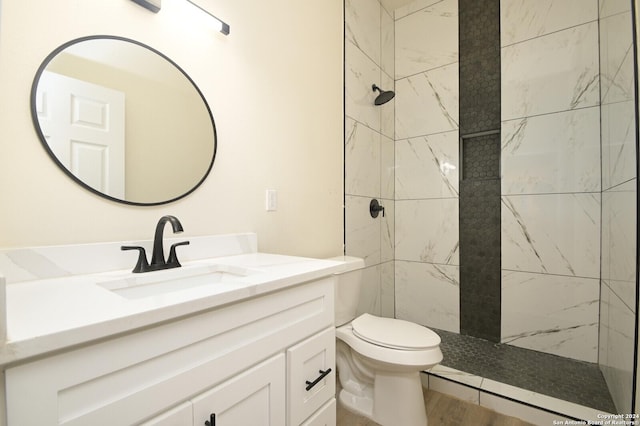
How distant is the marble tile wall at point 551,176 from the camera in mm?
1884

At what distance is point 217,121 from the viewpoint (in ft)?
4.18

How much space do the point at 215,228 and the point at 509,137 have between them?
6.94 feet

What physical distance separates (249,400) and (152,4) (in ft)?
4.35

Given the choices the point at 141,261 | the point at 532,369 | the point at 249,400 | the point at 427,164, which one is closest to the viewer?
the point at 249,400

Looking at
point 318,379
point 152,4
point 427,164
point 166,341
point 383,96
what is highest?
point 383,96

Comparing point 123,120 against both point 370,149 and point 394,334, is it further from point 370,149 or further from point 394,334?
point 370,149

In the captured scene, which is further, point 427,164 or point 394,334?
point 427,164

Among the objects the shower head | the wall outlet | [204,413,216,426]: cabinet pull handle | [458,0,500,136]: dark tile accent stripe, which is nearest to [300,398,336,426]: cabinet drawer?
[204,413,216,426]: cabinet pull handle

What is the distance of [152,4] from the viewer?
105cm

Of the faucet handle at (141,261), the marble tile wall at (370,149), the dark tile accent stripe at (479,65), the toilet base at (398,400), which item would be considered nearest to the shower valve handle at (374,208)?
the marble tile wall at (370,149)

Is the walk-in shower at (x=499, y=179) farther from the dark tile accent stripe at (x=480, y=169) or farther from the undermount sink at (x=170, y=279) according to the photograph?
the undermount sink at (x=170, y=279)

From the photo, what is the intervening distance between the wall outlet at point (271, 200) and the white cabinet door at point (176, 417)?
3.20 feet

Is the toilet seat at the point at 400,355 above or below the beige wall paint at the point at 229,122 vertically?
below

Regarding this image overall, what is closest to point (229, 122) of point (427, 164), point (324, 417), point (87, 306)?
point (87, 306)
